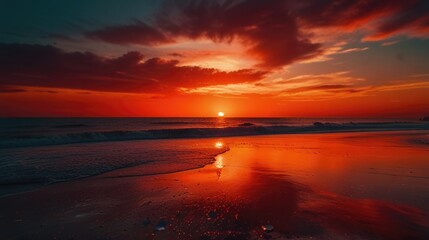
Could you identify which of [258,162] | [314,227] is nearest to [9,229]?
[314,227]

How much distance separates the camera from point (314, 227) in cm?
491

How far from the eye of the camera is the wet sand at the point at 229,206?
15.7 ft

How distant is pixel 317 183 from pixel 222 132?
24494mm

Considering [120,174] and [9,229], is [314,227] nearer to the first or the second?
[9,229]

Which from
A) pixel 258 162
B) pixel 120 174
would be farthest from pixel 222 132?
pixel 120 174

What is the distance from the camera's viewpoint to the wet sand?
4.78 m

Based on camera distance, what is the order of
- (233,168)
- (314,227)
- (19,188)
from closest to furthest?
1. (314,227)
2. (19,188)
3. (233,168)

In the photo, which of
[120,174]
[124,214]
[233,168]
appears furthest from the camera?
[233,168]

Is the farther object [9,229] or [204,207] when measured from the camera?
[204,207]

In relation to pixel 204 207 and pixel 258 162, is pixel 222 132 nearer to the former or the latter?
pixel 258 162

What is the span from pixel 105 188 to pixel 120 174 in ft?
6.29

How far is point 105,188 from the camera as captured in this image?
7879 mm

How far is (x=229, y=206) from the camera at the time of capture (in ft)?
20.1

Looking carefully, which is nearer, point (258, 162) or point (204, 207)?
point (204, 207)
